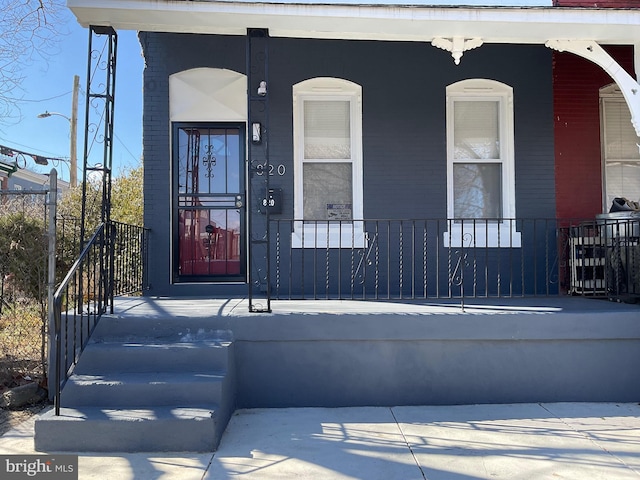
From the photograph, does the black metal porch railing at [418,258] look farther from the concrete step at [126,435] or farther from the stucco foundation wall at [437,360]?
the concrete step at [126,435]

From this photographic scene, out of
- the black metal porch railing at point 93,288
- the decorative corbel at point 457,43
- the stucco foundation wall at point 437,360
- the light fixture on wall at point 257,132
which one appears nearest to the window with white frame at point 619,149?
the decorative corbel at point 457,43

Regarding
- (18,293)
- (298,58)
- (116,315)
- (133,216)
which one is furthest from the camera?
(133,216)

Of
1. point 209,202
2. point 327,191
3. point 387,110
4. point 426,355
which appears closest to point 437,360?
point 426,355

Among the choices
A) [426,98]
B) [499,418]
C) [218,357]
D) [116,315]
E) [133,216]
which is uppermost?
[426,98]

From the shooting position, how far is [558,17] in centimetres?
498

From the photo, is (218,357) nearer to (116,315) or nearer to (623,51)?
(116,315)

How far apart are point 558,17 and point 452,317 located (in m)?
3.03

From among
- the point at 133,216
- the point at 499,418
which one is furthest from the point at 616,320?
the point at 133,216

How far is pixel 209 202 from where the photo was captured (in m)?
6.43

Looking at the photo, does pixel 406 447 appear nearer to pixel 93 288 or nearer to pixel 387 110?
pixel 93 288

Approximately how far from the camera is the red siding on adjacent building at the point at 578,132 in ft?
21.4

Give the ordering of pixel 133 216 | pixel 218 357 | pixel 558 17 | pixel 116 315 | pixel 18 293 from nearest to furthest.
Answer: pixel 218 357 → pixel 116 315 → pixel 558 17 → pixel 18 293 → pixel 133 216

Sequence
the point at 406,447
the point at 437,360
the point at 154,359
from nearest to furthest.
→ the point at 406,447 < the point at 154,359 < the point at 437,360

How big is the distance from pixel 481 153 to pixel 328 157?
1.95m
